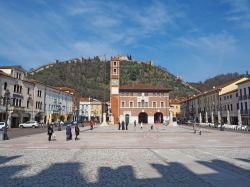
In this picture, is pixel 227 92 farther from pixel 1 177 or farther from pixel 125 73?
pixel 125 73

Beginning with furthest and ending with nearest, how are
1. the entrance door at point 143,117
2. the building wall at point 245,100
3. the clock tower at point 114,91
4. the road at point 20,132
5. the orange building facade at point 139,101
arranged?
1. the entrance door at point 143,117
2. the orange building facade at point 139,101
3. the clock tower at point 114,91
4. the building wall at point 245,100
5. the road at point 20,132

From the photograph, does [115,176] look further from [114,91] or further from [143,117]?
[143,117]

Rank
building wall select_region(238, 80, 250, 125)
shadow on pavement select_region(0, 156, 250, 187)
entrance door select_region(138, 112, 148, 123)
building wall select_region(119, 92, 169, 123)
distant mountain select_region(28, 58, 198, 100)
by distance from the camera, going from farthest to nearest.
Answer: distant mountain select_region(28, 58, 198, 100), entrance door select_region(138, 112, 148, 123), building wall select_region(119, 92, 169, 123), building wall select_region(238, 80, 250, 125), shadow on pavement select_region(0, 156, 250, 187)

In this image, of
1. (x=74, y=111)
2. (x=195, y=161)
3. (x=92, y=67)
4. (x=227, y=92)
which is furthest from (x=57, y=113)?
(x=92, y=67)

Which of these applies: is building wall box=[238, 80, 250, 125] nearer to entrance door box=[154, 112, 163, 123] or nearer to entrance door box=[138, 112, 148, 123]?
entrance door box=[154, 112, 163, 123]

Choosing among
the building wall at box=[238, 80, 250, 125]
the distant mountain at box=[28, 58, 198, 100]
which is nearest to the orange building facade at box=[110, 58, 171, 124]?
the building wall at box=[238, 80, 250, 125]

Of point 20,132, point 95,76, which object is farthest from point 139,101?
point 95,76

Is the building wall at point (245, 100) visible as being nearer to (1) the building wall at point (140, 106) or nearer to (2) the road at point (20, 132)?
(1) the building wall at point (140, 106)

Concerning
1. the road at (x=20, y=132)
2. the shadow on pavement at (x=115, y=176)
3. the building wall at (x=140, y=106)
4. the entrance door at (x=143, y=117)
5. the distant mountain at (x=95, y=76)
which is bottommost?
the shadow on pavement at (x=115, y=176)

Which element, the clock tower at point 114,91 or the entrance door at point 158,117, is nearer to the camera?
the clock tower at point 114,91

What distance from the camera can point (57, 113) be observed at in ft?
247

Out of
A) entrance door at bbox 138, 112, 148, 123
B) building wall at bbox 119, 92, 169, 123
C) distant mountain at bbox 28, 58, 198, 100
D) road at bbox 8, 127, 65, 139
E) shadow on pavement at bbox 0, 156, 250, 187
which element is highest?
distant mountain at bbox 28, 58, 198, 100

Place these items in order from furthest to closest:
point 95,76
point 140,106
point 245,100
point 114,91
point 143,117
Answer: point 95,76 → point 143,117 → point 140,106 → point 114,91 → point 245,100

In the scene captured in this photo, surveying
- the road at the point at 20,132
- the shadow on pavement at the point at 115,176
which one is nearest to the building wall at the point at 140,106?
the road at the point at 20,132
